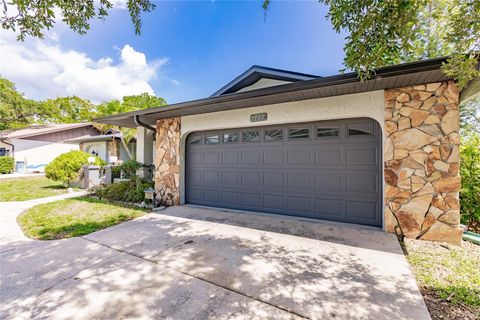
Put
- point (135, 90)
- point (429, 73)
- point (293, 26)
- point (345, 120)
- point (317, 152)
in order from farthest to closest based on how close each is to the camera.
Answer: point (135, 90)
point (293, 26)
point (317, 152)
point (345, 120)
point (429, 73)

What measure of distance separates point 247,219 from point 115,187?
5523 millimetres

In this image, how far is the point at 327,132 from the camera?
4.72 m

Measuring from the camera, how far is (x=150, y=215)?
560 centimetres

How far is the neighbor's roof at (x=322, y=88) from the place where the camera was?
3.28 m

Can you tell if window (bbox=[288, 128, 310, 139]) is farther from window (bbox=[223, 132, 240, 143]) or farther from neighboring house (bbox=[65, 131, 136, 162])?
neighboring house (bbox=[65, 131, 136, 162])

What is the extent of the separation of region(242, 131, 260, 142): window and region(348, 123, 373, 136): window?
2.21 m

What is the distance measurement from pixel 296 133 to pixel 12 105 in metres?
26.2

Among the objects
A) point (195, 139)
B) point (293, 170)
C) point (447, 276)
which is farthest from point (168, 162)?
point (447, 276)

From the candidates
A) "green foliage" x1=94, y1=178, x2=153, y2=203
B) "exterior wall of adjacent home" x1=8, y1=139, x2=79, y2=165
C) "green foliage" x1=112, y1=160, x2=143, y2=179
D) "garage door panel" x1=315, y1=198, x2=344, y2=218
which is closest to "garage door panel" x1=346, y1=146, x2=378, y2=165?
"garage door panel" x1=315, y1=198, x2=344, y2=218

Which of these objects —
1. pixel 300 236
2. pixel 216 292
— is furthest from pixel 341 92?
pixel 216 292

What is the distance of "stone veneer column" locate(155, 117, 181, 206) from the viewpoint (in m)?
6.50

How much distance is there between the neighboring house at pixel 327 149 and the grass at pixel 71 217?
4.91 ft

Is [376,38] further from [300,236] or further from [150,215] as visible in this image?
[150,215]

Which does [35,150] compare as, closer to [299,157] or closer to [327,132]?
[299,157]
